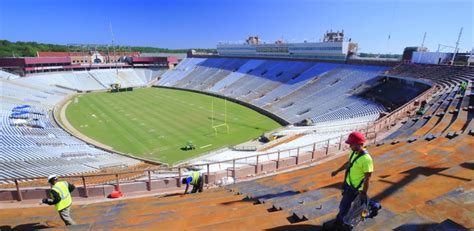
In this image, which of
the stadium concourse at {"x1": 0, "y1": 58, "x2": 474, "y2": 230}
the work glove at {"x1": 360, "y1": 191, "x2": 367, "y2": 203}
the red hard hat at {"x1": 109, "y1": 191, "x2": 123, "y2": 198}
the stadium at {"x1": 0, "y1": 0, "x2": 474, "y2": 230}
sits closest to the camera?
the work glove at {"x1": 360, "y1": 191, "x2": 367, "y2": 203}

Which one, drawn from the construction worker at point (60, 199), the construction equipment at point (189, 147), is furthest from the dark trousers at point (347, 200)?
the construction equipment at point (189, 147)

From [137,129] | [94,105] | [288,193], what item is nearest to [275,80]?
[137,129]

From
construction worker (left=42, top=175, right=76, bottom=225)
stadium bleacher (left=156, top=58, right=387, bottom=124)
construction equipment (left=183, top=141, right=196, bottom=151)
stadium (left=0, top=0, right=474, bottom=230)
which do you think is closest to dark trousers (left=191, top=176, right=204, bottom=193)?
stadium (left=0, top=0, right=474, bottom=230)

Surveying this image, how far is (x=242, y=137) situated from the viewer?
30.4 metres

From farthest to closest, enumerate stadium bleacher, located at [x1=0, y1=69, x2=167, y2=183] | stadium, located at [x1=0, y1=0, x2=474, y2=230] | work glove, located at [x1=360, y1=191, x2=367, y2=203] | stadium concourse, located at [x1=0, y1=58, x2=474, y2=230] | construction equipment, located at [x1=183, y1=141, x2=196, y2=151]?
construction equipment, located at [x1=183, y1=141, x2=196, y2=151] → stadium bleacher, located at [x1=0, y1=69, x2=167, y2=183] → stadium, located at [x1=0, y1=0, x2=474, y2=230] → stadium concourse, located at [x1=0, y1=58, x2=474, y2=230] → work glove, located at [x1=360, y1=191, x2=367, y2=203]

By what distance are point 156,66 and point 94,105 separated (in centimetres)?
4174

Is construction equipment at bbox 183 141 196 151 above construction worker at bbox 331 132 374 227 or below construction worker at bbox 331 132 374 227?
below

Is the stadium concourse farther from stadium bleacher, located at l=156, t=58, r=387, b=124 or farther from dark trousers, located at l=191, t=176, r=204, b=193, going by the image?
stadium bleacher, located at l=156, t=58, r=387, b=124

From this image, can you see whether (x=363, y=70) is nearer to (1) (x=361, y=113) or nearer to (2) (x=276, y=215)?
(1) (x=361, y=113)

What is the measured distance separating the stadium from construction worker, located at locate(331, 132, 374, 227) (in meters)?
0.32

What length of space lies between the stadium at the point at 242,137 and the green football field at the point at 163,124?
25 cm

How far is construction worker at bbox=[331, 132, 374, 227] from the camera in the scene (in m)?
4.26

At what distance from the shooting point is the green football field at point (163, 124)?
2723 centimetres

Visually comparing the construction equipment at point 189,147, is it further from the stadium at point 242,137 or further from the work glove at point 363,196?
the work glove at point 363,196
